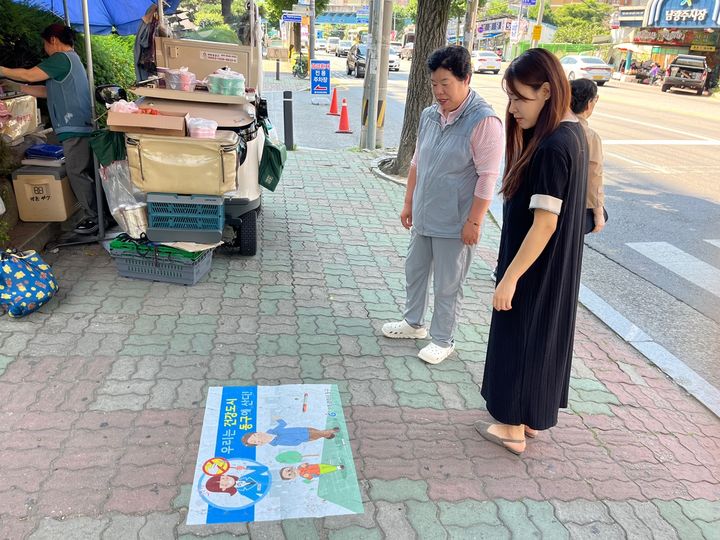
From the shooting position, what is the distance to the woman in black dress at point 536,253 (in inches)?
96.9

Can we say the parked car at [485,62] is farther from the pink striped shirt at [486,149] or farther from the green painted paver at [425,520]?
the green painted paver at [425,520]

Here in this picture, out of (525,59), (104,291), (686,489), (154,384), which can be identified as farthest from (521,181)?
(104,291)

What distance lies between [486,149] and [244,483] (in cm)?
217

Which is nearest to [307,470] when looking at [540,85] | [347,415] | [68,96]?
[347,415]

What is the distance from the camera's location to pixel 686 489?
2.87m

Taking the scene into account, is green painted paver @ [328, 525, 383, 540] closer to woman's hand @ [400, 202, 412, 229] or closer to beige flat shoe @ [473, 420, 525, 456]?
beige flat shoe @ [473, 420, 525, 456]

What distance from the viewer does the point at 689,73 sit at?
3006 cm

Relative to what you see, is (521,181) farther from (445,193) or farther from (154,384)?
(154,384)

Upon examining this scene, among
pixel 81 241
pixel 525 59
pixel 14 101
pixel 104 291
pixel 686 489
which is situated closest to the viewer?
pixel 525 59

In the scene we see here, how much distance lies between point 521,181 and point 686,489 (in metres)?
1.77

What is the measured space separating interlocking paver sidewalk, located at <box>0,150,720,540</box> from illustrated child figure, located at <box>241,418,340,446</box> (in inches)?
7.0

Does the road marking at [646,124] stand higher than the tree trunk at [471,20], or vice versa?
the tree trunk at [471,20]

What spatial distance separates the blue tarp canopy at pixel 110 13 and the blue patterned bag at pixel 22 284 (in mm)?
6551

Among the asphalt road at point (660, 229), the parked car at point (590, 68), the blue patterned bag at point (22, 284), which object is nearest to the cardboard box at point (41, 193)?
the blue patterned bag at point (22, 284)
